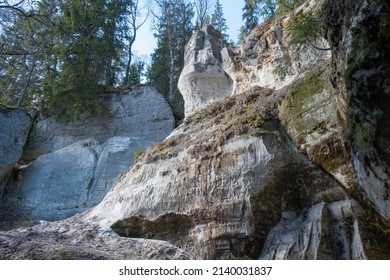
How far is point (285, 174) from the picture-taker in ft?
22.4

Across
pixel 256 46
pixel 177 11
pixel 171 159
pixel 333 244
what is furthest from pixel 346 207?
pixel 177 11

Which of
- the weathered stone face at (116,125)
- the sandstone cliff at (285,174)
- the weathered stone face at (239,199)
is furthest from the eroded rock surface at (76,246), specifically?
the weathered stone face at (116,125)

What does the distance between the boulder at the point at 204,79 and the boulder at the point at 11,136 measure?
22.6ft

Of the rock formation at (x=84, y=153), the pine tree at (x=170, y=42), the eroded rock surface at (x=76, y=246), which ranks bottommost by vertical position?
A: the eroded rock surface at (x=76, y=246)

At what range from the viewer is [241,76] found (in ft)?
39.8

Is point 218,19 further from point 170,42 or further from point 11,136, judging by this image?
point 11,136

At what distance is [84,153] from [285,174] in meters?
11.1

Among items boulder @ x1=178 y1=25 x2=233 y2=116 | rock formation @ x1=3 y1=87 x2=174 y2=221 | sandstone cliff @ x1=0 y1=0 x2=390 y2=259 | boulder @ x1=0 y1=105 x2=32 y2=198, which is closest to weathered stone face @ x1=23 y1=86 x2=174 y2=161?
rock formation @ x1=3 y1=87 x2=174 y2=221

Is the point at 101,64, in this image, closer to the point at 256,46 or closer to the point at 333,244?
the point at 256,46

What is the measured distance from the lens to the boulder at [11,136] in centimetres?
1507

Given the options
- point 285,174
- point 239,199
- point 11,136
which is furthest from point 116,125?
point 285,174

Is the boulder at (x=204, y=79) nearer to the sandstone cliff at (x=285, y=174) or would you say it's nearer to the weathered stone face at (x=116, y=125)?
the weathered stone face at (x=116, y=125)

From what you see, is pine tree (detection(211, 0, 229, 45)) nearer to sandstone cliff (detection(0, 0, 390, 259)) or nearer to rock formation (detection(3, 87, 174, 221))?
rock formation (detection(3, 87, 174, 221))

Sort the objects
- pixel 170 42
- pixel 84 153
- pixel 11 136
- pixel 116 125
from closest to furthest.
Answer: pixel 11 136, pixel 84 153, pixel 116 125, pixel 170 42
